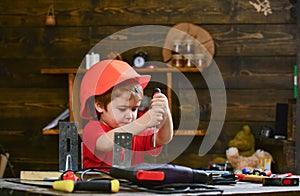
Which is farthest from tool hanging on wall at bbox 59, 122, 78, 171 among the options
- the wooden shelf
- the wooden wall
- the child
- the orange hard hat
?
the wooden wall

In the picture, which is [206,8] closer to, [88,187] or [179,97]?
[179,97]

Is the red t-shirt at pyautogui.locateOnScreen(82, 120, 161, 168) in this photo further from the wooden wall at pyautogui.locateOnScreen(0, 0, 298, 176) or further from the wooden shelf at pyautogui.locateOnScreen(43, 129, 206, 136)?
the wooden wall at pyautogui.locateOnScreen(0, 0, 298, 176)

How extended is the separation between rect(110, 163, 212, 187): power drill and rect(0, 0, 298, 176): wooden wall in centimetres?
317

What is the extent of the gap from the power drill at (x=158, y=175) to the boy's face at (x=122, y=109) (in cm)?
89

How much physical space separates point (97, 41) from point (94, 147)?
257 centimetres

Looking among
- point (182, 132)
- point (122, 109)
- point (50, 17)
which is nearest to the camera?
point (122, 109)

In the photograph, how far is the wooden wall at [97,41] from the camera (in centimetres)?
457

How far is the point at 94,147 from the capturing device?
7.25ft

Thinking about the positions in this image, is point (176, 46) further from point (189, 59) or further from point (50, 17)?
point (50, 17)

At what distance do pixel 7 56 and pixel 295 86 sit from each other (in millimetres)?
1897

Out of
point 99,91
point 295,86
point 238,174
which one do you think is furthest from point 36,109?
point 238,174

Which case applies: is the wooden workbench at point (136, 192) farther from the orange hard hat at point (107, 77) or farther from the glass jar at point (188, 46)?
the glass jar at point (188, 46)

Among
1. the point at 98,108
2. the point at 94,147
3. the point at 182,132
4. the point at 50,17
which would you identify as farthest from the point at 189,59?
the point at 94,147

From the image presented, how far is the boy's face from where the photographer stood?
236 cm
